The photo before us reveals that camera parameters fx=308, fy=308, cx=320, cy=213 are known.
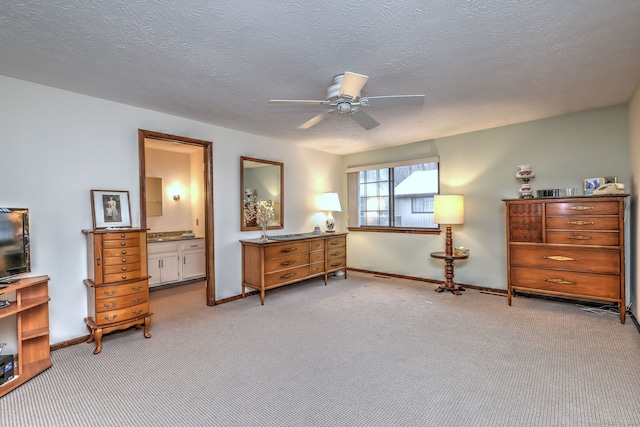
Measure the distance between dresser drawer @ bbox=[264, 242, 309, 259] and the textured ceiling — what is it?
5.90 ft

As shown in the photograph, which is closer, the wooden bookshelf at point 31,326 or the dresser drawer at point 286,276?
the wooden bookshelf at point 31,326

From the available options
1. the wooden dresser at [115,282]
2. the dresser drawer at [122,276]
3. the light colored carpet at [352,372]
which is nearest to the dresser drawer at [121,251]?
the wooden dresser at [115,282]

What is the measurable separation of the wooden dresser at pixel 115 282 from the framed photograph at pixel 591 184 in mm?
5030

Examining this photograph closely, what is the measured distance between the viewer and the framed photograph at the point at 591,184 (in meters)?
3.64

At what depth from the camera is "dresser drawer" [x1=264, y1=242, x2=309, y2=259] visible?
13.7 ft

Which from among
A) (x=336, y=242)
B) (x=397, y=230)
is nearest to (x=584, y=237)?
(x=397, y=230)

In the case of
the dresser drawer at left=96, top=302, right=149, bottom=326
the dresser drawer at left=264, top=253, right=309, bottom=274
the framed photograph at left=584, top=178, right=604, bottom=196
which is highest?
the framed photograph at left=584, top=178, right=604, bottom=196

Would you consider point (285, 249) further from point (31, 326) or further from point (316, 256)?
point (31, 326)

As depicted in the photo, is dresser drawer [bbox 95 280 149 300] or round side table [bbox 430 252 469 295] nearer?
dresser drawer [bbox 95 280 149 300]

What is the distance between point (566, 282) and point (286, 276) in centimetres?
341

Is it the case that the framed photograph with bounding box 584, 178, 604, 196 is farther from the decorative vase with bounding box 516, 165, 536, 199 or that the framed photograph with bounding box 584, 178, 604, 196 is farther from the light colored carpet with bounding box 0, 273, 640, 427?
the light colored carpet with bounding box 0, 273, 640, 427

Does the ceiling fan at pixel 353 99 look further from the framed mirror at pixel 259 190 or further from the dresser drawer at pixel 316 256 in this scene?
the dresser drawer at pixel 316 256

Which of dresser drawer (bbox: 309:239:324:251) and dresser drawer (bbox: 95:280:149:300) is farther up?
dresser drawer (bbox: 309:239:324:251)

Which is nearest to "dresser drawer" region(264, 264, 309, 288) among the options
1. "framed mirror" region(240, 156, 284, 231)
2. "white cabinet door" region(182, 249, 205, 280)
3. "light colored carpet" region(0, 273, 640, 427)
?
"light colored carpet" region(0, 273, 640, 427)
